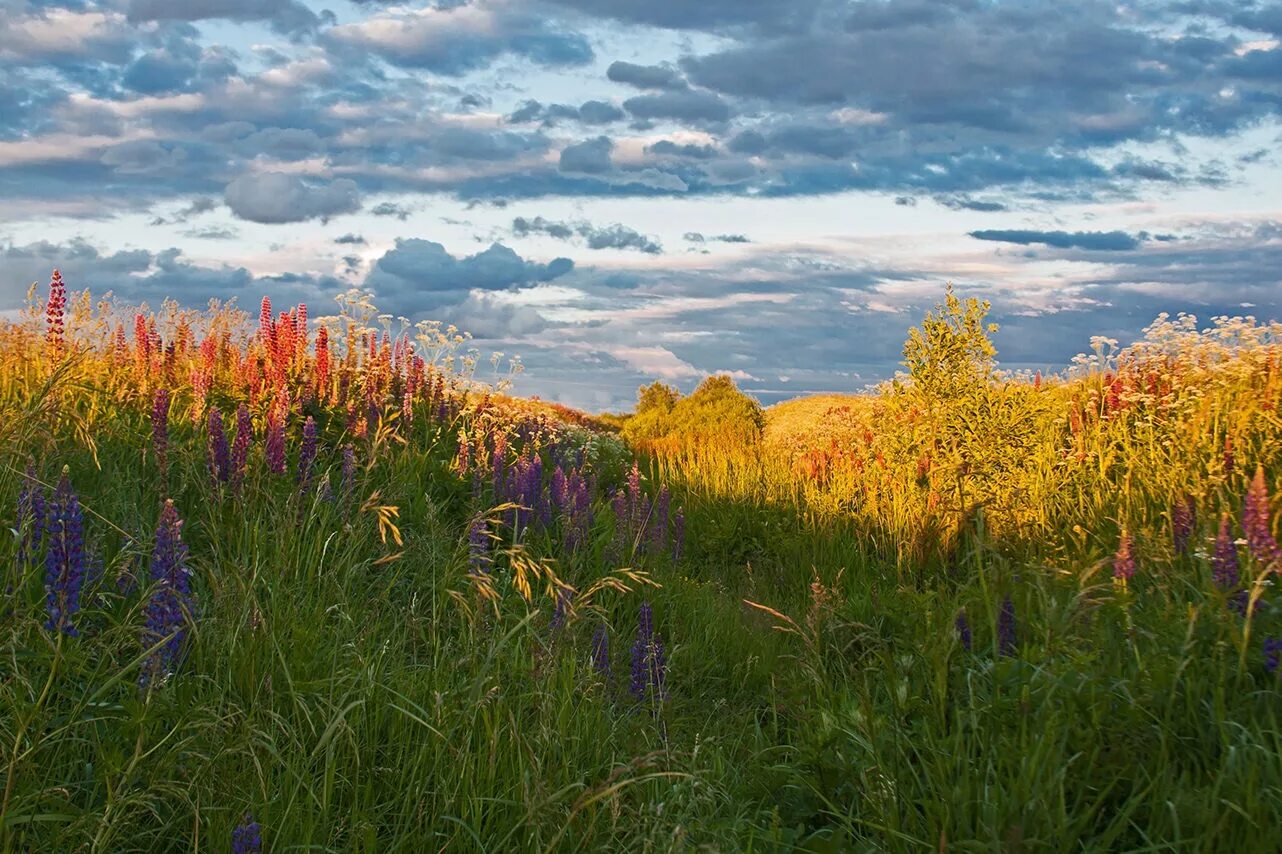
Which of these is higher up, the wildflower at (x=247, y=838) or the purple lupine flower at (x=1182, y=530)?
the purple lupine flower at (x=1182, y=530)

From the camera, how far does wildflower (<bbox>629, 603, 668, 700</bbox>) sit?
4.25m

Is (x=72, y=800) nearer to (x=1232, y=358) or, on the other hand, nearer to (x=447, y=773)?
(x=447, y=773)

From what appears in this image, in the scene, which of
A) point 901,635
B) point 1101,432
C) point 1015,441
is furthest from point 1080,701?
point 1101,432

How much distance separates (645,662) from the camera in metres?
4.33

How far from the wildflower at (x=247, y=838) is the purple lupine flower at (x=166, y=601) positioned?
2.03 feet

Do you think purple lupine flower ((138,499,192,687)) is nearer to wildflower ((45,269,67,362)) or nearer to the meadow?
the meadow

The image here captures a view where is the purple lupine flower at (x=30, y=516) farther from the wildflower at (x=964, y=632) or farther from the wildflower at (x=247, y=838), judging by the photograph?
the wildflower at (x=964, y=632)

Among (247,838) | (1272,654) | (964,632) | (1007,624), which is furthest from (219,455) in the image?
(1272,654)

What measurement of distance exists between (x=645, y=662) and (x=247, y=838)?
83.9 inches

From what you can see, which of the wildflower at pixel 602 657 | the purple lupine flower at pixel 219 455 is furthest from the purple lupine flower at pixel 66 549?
the purple lupine flower at pixel 219 455

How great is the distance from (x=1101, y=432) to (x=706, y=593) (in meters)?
4.15

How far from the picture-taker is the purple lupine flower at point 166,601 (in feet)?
9.65

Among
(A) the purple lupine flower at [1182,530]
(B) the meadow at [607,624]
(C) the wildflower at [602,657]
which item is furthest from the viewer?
(A) the purple lupine flower at [1182,530]

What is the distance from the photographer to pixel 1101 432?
861 cm
